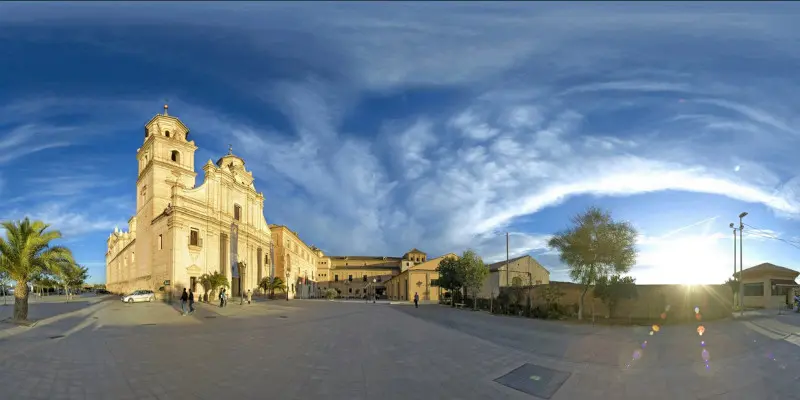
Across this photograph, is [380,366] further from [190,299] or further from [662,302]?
[190,299]

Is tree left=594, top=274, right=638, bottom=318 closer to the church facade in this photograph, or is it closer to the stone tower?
the church facade

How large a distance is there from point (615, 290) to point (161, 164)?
1959 inches

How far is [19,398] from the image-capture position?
748 cm

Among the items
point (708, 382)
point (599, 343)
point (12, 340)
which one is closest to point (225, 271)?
point (12, 340)

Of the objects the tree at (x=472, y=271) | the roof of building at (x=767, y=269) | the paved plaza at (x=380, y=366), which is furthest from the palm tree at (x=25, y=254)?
the roof of building at (x=767, y=269)

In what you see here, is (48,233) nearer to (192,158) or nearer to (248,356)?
(248,356)

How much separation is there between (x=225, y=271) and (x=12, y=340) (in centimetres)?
4100

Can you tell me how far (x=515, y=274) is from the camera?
5956cm

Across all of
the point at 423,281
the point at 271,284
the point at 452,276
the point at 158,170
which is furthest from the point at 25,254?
the point at 423,281

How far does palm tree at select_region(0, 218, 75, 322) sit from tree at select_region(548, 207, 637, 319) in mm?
31426

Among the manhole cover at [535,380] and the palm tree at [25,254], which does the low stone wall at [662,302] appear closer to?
the manhole cover at [535,380]

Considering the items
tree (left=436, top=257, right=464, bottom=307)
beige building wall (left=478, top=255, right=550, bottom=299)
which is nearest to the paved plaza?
tree (left=436, top=257, right=464, bottom=307)

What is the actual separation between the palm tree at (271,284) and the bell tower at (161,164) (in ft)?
61.8

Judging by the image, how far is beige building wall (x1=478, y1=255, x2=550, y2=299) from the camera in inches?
2266
